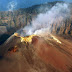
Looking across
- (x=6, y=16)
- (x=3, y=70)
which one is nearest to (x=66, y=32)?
(x=3, y=70)

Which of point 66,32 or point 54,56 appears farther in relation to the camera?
point 66,32

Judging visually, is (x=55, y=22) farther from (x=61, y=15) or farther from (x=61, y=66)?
(x=61, y=66)

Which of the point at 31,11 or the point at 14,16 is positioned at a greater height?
the point at 31,11

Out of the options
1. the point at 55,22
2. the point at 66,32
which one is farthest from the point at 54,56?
the point at 55,22

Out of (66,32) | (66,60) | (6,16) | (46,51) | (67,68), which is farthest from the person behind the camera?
(6,16)

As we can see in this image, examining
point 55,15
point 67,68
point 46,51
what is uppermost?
point 55,15

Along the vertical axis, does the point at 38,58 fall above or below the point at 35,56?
below

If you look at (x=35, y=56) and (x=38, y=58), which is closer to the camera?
(x=38, y=58)

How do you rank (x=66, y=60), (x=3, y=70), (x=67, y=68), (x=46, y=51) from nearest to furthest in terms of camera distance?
1. (x=3, y=70)
2. (x=67, y=68)
3. (x=66, y=60)
4. (x=46, y=51)
